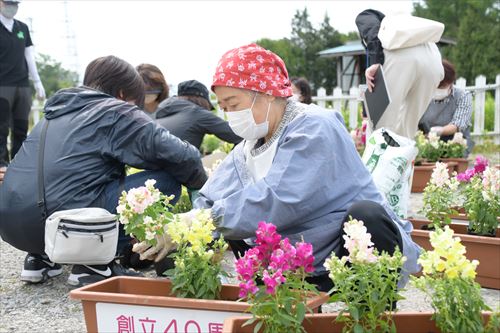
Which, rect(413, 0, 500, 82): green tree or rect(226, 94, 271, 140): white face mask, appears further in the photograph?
rect(413, 0, 500, 82): green tree

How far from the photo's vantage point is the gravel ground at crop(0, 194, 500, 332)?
2979 millimetres

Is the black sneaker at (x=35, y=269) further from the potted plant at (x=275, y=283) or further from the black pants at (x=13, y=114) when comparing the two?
the black pants at (x=13, y=114)

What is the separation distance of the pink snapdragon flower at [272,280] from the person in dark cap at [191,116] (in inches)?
137

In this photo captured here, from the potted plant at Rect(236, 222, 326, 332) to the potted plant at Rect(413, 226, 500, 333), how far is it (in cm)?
35

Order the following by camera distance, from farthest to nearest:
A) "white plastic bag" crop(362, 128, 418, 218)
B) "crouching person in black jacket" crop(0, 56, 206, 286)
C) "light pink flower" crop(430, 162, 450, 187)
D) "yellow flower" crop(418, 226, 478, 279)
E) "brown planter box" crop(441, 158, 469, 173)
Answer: "brown planter box" crop(441, 158, 469, 173) → "light pink flower" crop(430, 162, 450, 187) → "white plastic bag" crop(362, 128, 418, 218) → "crouching person in black jacket" crop(0, 56, 206, 286) → "yellow flower" crop(418, 226, 478, 279)

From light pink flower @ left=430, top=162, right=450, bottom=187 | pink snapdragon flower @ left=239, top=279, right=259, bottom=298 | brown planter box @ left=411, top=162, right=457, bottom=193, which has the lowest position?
brown planter box @ left=411, top=162, right=457, bottom=193

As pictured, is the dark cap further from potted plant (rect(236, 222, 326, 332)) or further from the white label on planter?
potted plant (rect(236, 222, 326, 332))

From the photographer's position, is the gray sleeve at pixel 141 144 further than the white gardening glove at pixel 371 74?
No

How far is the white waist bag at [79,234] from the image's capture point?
3.08 m

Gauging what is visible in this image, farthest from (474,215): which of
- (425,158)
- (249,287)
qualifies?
(425,158)

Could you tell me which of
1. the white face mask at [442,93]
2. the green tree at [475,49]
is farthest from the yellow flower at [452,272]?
the green tree at [475,49]

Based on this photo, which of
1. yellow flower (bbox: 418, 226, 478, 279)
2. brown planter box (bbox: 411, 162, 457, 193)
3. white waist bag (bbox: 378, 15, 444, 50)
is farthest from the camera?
brown planter box (bbox: 411, 162, 457, 193)

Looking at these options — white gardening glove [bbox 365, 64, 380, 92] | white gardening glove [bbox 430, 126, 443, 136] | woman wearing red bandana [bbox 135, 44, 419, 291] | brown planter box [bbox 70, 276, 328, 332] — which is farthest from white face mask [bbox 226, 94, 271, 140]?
white gardening glove [bbox 430, 126, 443, 136]

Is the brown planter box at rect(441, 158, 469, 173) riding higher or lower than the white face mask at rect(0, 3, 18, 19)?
lower
